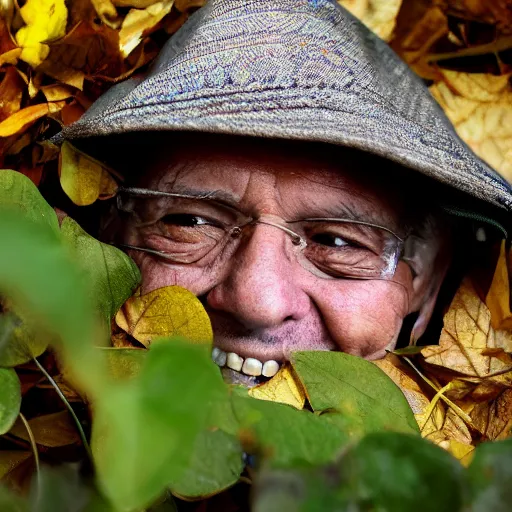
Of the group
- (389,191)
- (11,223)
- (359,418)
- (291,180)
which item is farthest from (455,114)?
(11,223)

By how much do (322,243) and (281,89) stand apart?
359 millimetres

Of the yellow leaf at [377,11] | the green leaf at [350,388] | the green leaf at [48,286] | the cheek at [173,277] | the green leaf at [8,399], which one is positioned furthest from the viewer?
the yellow leaf at [377,11]

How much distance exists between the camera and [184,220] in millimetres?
1413

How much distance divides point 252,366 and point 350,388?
1.72ft

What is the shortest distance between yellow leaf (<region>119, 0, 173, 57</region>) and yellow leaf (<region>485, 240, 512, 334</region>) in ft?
3.25

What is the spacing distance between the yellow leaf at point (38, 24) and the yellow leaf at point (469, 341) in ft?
3.44

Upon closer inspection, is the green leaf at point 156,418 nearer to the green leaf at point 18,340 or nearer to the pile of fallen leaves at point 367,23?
the green leaf at point 18,340

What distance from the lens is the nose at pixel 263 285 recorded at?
1206 millimetres

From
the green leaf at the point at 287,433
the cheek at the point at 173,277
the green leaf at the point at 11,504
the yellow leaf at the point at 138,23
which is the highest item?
the green leaf at the point at 287,433

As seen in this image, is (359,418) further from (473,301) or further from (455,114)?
(455,114)

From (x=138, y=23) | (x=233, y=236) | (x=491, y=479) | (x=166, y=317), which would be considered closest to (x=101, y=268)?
(x=166, y=317)

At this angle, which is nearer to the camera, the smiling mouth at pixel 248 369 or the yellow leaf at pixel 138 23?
the smiling mouth at pixel 248 369

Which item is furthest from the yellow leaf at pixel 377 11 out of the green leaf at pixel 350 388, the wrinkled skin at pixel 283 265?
the green leaf at pixel 350 388

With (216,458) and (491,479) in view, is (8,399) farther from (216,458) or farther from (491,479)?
(491,479)
